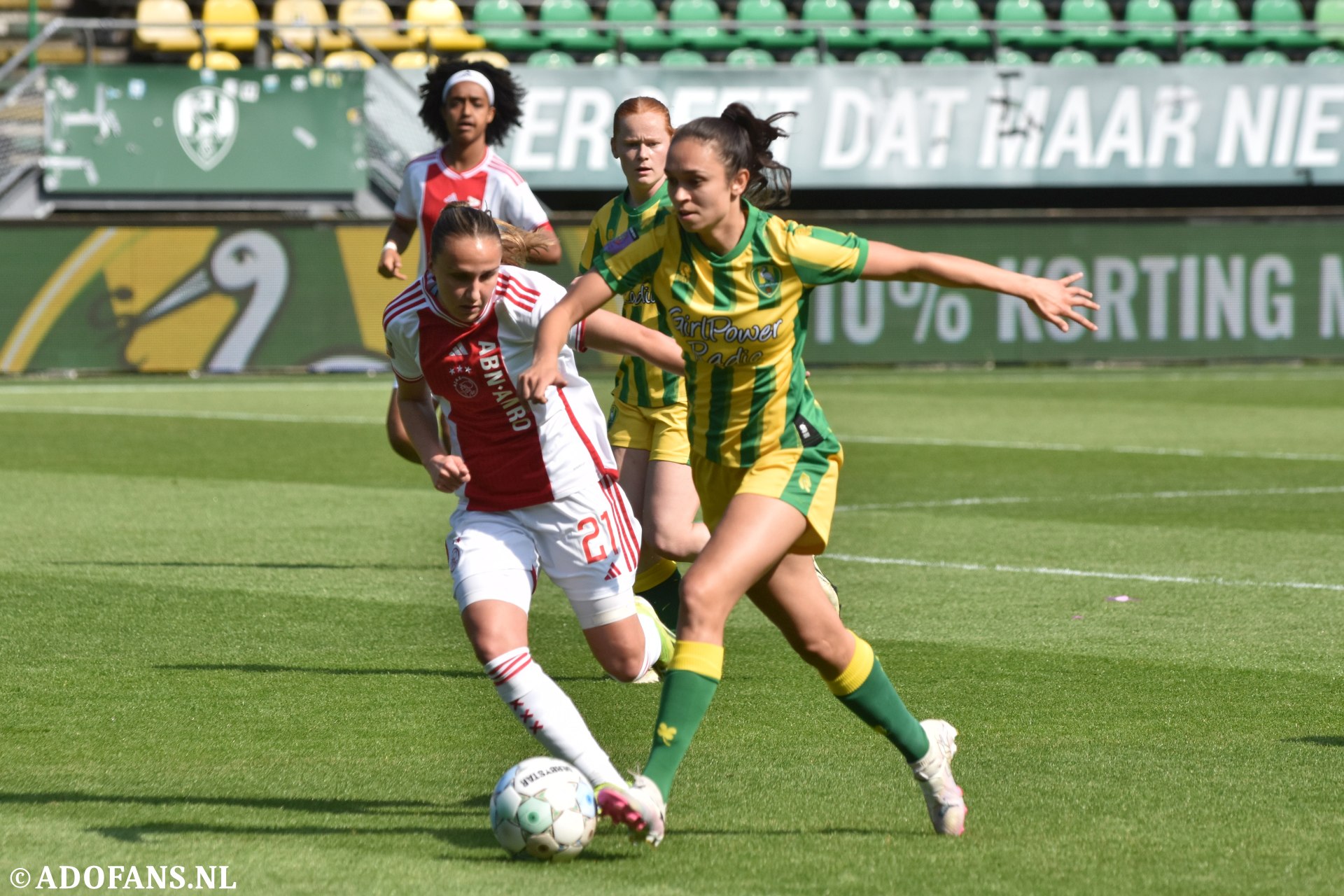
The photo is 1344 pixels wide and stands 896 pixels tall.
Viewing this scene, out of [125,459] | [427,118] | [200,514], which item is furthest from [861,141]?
[427,118]

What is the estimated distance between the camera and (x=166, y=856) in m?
4.27

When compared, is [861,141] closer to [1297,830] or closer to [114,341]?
[114,341]

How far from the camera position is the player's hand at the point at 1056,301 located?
4477mm

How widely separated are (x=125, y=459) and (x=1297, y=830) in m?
11.3

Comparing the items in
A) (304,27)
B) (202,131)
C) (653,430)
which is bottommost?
(202,131)

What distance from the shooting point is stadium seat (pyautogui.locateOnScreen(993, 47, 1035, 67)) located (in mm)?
26045

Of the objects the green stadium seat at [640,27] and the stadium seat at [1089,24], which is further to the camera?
the green stadium seat at [640,27]

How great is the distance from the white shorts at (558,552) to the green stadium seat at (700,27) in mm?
20734

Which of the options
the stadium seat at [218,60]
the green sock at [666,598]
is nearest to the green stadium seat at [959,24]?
the stadium seat at [218,60]

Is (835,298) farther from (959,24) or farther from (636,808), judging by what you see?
(636,808)

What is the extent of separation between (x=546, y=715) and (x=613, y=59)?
22.8 meters

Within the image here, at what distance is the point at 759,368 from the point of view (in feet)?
15.3

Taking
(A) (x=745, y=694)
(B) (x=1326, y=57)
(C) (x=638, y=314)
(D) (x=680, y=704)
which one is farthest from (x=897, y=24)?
(D) (x=680, y=704)

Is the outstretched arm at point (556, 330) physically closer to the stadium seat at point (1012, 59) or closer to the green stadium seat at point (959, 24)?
the green stadium seat at point (959, 24)
